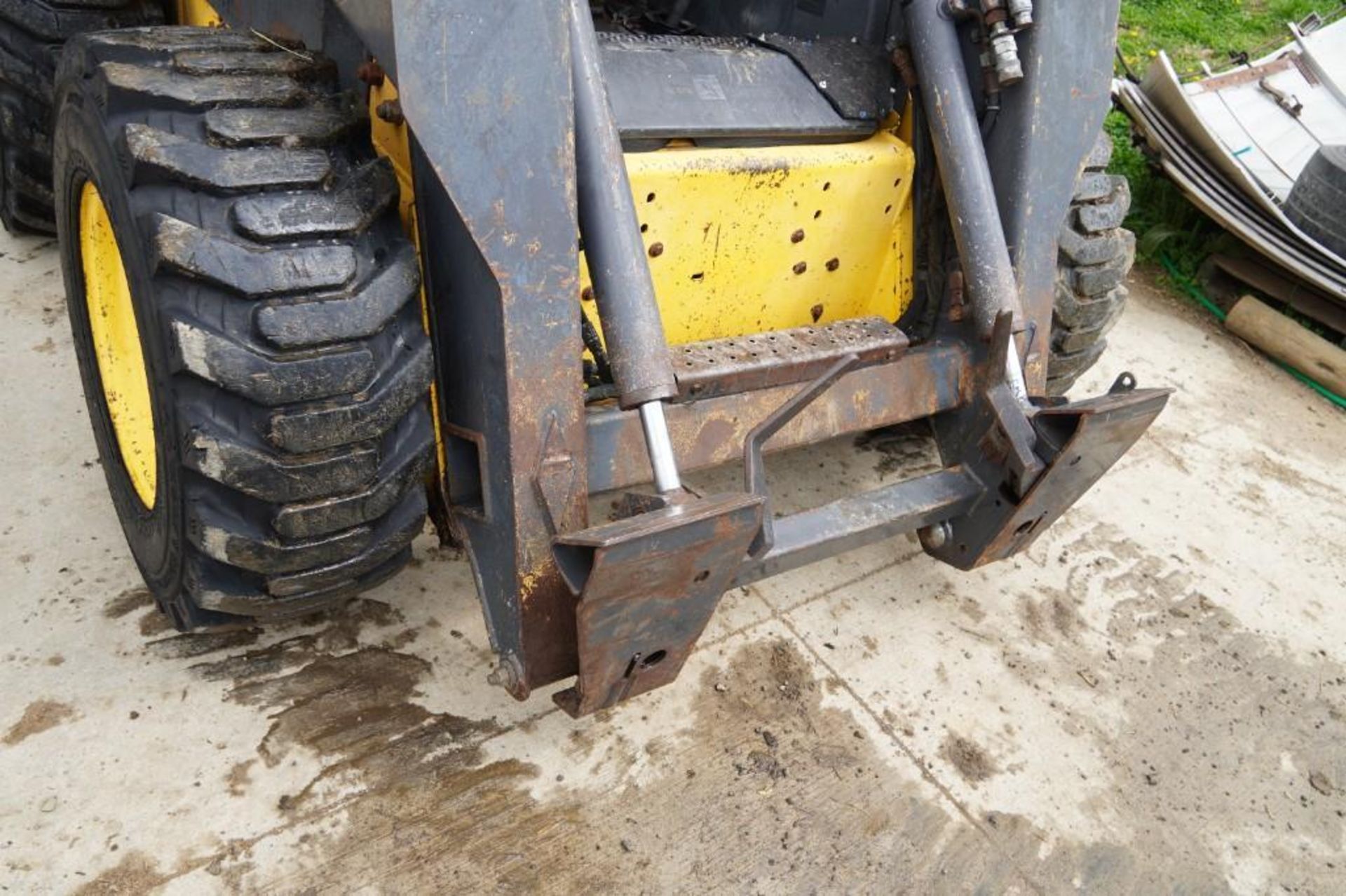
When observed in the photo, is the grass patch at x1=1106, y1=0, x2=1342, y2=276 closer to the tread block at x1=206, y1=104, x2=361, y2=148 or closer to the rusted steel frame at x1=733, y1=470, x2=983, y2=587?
the rusted steel frame at x1=733, y1=470, x2=983, y2=587

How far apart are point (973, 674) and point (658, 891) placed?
1044 millimetres

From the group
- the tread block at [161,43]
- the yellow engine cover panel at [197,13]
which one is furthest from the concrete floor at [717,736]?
the tread block at [161,43]

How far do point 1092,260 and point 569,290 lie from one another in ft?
5.34

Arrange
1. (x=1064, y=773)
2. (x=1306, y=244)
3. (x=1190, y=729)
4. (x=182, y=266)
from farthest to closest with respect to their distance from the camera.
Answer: (x=1306, y=244) < (x=1190, y=729) < (x=1064, y=773) < (x=182, y=266)

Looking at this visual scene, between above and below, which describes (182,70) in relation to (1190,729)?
above

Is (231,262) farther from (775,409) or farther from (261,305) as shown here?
(775,409)

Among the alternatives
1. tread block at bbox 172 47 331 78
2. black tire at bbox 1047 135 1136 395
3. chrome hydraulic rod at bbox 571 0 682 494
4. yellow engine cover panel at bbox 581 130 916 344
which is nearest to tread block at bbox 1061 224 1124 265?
black tire at bbox 1047 135 1136 395

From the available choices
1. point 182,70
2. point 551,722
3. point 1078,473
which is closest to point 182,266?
point 182,70

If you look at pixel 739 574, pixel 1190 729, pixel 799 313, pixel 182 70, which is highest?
pixel 182 70

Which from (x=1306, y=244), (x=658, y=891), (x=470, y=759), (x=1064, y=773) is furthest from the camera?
(x=1306, y=244)

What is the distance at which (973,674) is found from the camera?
2750mm

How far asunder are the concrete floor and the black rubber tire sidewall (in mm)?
284

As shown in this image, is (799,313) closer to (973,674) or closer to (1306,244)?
(973,674)

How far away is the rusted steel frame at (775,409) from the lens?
7.13ft
